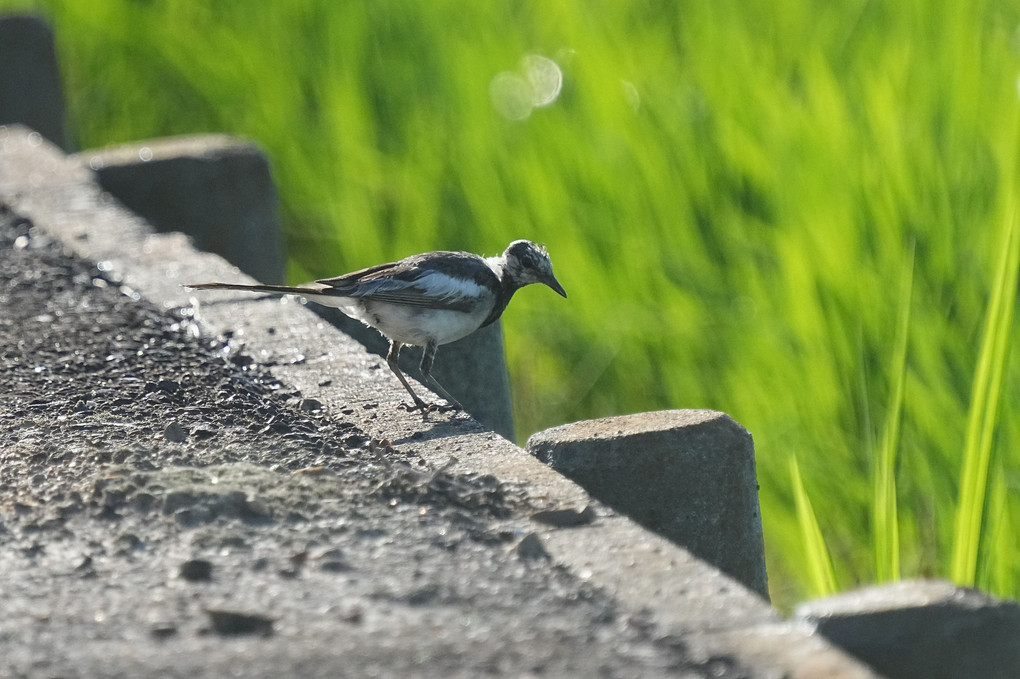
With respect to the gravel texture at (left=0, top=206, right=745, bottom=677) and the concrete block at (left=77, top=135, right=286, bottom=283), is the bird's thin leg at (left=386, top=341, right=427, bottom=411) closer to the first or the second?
the gravel texture at (left=0, top=206, right=745, bottom=677)

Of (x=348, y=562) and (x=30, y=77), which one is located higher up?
(x=30, y=77)

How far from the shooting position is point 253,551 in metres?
2.18

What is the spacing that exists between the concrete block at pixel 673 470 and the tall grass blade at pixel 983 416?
0.41 m

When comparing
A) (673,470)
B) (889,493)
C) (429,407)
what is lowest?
(889,493)

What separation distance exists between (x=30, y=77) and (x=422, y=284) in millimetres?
3318

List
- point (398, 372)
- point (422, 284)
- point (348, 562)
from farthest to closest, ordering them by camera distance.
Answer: point (422, 284) → point (398, 372) → point (348, 562)

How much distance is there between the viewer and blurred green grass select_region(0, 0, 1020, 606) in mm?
3324

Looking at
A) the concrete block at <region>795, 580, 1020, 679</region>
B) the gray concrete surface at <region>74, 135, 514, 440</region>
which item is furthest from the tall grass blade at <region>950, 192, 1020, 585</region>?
the gray concrete surface at <region>74, 135, 514, 440</region>

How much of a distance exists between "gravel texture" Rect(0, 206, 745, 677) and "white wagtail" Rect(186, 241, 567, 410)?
24 centimetres

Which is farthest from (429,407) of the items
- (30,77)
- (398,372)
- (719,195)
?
(30,77)

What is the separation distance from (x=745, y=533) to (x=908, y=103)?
1963 mm

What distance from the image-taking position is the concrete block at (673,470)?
8.15 feet

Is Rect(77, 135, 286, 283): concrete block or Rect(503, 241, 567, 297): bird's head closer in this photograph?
Rect(503, 241, 567, 297): bird's head

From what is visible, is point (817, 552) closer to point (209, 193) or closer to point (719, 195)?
point (719, 195)
